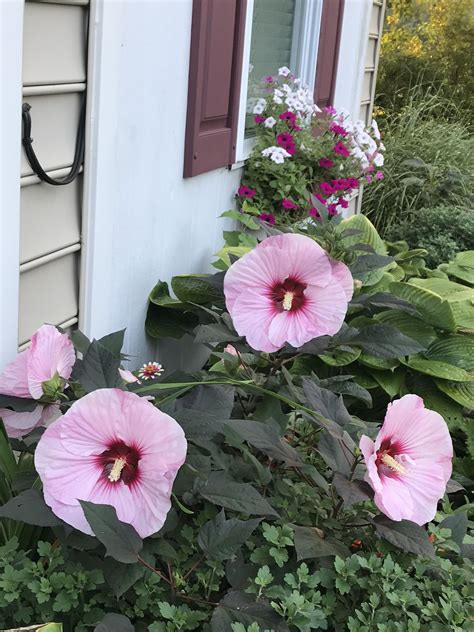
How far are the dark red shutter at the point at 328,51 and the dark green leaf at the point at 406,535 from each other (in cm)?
326

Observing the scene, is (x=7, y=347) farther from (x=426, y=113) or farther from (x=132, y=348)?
(x=426, y=113)

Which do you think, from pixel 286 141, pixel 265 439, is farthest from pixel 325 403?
pixel 286 141

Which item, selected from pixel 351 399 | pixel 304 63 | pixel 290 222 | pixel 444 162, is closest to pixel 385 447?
pixel 351 399

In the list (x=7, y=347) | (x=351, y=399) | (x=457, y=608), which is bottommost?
(x=351, y=399)

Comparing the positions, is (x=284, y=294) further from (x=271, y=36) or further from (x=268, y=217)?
(x=271, y=36)

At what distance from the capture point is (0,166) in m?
1.54

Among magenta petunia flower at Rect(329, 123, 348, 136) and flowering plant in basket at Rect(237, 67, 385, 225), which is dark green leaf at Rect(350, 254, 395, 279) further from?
magenta petunia flower at Rect(329, 123, 348, 136)

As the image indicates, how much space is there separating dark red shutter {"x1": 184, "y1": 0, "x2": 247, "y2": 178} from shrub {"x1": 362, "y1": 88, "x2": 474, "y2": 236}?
3231 millimetres

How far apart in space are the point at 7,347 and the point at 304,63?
2919 millimetres

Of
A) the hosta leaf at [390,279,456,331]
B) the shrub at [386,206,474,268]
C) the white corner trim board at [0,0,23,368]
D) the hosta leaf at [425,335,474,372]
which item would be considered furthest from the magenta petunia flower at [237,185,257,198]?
the shrub at [386,206,474,268]

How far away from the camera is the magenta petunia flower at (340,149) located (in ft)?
11.7

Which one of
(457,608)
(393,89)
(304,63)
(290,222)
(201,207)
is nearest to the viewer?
(457,608)

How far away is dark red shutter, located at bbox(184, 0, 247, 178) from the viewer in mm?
2578

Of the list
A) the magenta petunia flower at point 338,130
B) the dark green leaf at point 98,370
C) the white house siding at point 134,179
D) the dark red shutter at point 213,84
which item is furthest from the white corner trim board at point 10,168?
the magenta petunia flower at point 338,130
